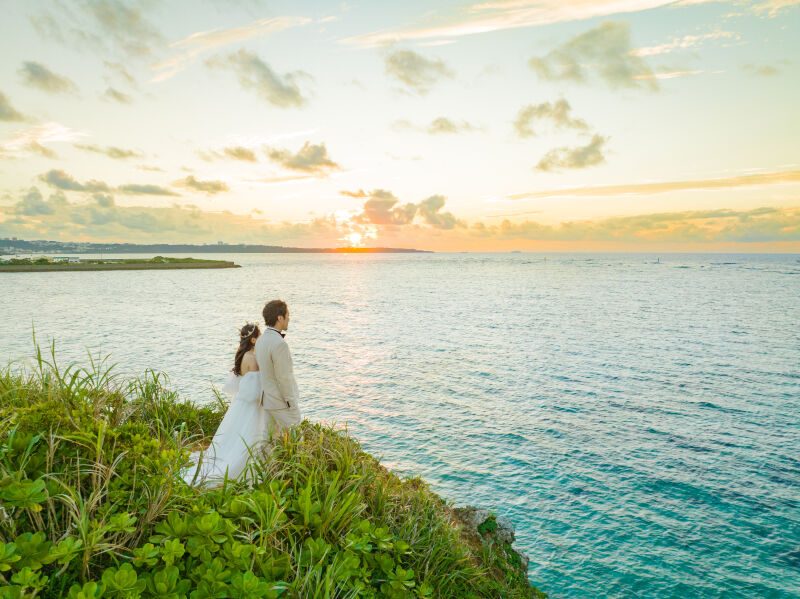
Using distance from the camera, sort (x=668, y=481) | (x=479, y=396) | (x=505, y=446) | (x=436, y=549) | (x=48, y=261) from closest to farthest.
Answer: (x=436, y=549) < (x=668, y=481) < (x=505, y=446) < (x=479, y=396) < (x=48, y=261)

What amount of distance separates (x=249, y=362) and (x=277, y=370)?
4.51 feet

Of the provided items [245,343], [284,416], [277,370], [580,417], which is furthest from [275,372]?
[580,417]

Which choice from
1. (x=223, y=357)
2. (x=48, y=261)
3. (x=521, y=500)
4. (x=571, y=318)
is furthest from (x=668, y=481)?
(x=48, y=261)

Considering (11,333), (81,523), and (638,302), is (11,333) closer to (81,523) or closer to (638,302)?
(81,523)

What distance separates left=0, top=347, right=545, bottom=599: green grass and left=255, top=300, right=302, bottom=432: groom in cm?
106

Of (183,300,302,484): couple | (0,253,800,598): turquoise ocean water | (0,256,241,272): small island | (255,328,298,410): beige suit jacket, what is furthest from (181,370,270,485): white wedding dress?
(0,256,241,272): small island

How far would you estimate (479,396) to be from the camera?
2286cm

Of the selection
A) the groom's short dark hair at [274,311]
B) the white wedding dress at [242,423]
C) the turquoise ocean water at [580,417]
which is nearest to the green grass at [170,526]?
the white wedding dress at [242,423]

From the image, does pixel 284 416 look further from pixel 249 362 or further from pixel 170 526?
pixel 170 526

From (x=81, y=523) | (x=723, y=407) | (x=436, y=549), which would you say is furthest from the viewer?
(x=723, y=407)

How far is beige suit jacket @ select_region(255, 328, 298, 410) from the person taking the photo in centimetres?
708

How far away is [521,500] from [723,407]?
46.1 ft

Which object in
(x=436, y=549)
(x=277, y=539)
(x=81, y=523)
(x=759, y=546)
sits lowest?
(x=759, y=546)

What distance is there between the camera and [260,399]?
25.6ft
